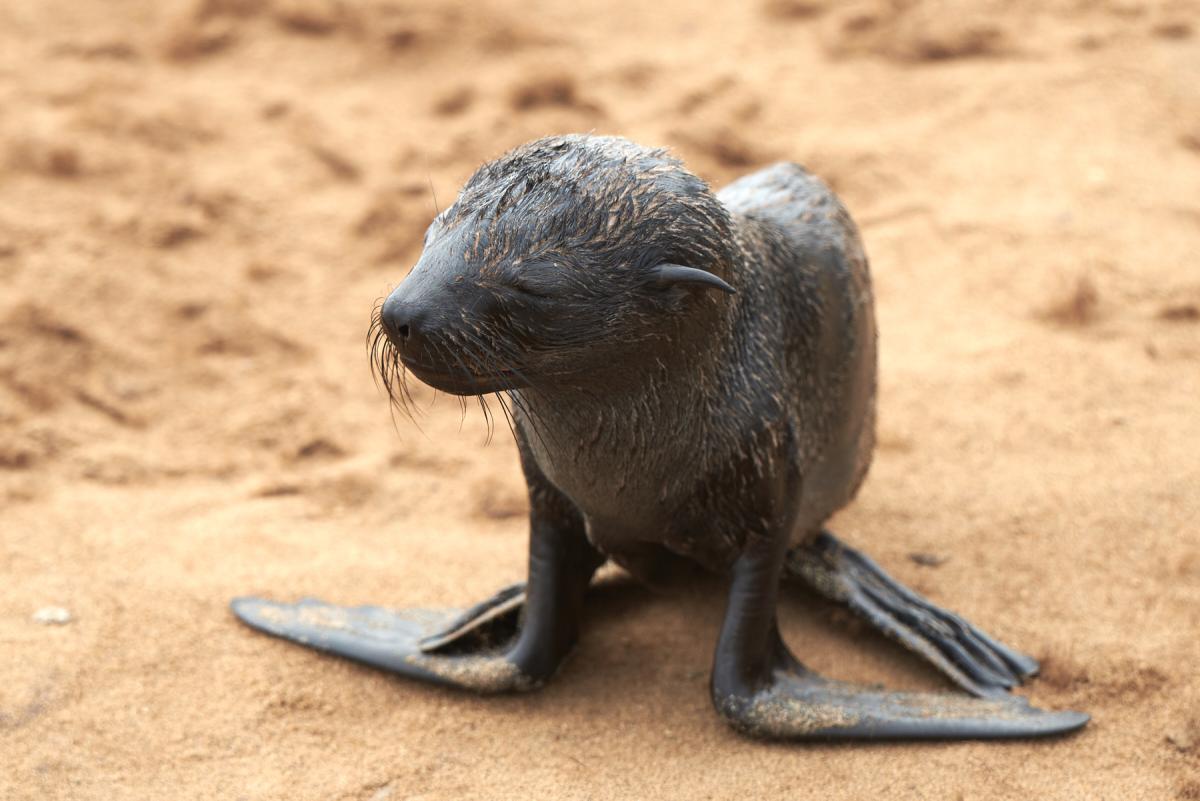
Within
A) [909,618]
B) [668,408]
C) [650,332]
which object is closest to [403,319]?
[650,332]

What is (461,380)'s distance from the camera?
2.37 metres

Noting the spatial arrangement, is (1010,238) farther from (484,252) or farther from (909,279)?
(484,252)

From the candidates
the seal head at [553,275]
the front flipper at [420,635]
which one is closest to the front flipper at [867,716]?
the front flipper at [420,635]

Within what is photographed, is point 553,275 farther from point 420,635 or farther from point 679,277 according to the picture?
point 420,635

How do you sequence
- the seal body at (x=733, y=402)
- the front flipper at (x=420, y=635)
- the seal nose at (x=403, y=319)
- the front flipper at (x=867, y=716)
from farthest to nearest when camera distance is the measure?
the front flipper at (x=420, y=635) → the front flipper at (x=867, y=716) → the seal body at (x=733, y=402) → the seal nose at (x=403, y=319)

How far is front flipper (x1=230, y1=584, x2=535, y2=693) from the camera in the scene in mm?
3037

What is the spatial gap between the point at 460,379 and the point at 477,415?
2192 millimetres

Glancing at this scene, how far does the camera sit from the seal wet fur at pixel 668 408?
2379 mm

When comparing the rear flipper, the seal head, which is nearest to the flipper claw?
the rear flipper

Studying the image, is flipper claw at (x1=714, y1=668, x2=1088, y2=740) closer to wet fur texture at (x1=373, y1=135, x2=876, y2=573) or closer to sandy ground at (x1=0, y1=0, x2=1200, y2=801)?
sandy ground at (x1=0, y1=0, x2=1200, y2=801)

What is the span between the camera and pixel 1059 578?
343 cm

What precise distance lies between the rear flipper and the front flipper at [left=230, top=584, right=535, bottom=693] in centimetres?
74

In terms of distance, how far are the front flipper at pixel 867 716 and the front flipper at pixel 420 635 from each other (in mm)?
496

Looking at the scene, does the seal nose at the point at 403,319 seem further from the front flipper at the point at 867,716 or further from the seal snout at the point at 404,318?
the front flipper at the point at 867,716
